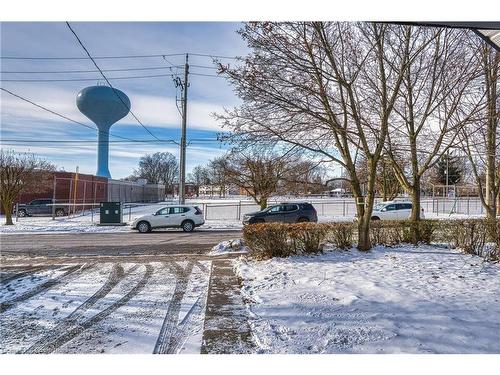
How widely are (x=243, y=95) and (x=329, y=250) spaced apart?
4006mm

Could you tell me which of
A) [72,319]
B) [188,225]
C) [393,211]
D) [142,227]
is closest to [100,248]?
[142,227]

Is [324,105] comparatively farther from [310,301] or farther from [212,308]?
[212,308]

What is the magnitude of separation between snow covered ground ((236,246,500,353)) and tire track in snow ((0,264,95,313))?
3417 millimetres

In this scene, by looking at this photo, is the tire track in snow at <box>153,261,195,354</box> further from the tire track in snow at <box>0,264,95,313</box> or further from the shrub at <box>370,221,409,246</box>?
the shrub at <box>370,221,409,246</box>

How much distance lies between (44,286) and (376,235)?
284 inches

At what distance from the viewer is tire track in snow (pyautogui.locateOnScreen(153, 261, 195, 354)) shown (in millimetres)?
3305

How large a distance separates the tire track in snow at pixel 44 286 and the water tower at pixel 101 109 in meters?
20.3

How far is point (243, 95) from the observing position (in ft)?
22.2

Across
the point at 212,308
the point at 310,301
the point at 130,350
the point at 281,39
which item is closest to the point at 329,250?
the point at 310,301

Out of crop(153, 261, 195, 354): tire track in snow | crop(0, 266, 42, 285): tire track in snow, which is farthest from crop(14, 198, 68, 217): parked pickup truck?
crop(153, 261, 195, 354): tire track in snow

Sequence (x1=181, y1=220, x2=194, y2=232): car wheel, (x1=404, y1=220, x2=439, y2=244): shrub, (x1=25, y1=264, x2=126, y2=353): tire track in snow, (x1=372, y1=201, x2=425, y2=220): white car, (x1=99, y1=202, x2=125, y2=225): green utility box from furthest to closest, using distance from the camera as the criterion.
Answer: (x1=99, y1=202, x2=125, y2=225): green utility box, (x1=372, y1=201, x2=425, y2=220): white car, (x1=181, y1=220, x2=194, y2=232): car wheel, (x1=404, y1=220, x2=439, y2=244): shrub, (x1=25, y1=264, x2=126, y2=353): tire track in snow

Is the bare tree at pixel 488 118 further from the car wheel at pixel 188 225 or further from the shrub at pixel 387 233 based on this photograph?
the car wheel at pixel 188 225

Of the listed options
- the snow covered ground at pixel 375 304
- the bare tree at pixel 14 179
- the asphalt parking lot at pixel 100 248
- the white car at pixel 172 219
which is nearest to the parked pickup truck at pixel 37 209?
the bare tree at pixel 14 179

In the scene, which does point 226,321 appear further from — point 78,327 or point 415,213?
point 415,213
